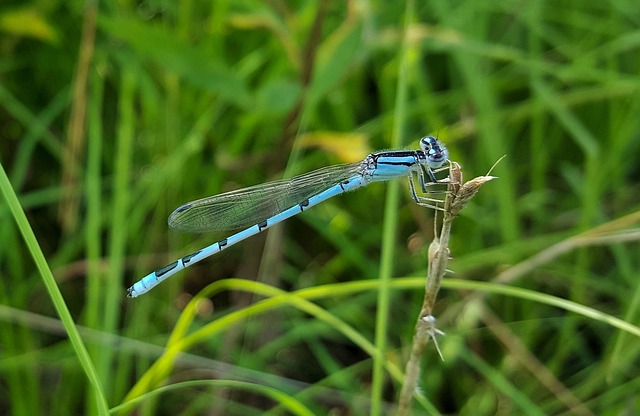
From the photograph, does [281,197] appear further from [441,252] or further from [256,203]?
[441,252]

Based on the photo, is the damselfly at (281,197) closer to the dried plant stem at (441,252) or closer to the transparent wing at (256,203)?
the transparent wing at (256,203)

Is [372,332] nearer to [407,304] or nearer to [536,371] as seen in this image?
[407,304]

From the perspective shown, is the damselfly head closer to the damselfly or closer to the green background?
the damselfly

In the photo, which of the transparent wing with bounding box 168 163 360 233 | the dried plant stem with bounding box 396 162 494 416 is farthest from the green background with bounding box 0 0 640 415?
the dried plant stem with bounding box 396 162 494 416

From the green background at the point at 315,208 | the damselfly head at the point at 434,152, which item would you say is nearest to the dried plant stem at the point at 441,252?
the damselfly head at the point at 434,152

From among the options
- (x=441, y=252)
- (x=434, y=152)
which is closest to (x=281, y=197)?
(x=434, y=152)
